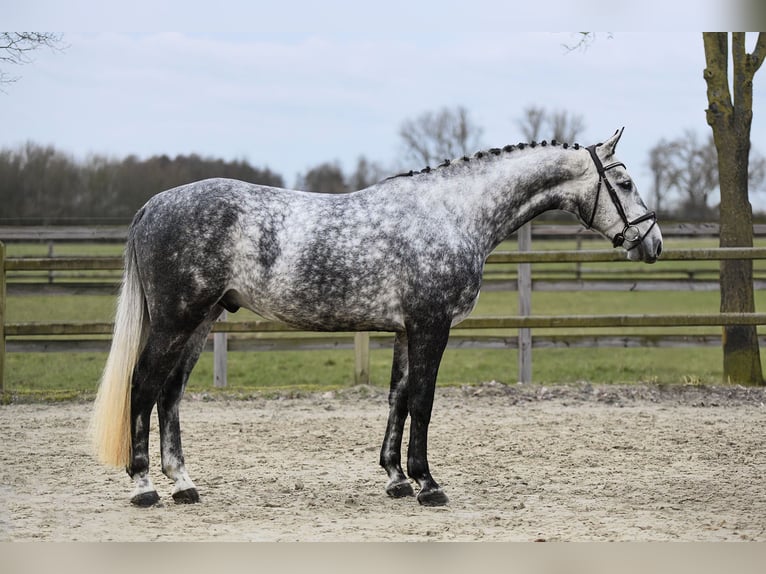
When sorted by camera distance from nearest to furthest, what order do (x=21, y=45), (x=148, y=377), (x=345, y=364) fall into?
1. (x=148, y=377)
2. (x=21, y=45)
3. (x=345, y=364)

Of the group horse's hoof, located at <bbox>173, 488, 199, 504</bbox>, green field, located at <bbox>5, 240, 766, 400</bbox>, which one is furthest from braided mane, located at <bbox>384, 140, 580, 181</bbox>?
green field, located at <bbox>5, 240, 766, 400</bbox>

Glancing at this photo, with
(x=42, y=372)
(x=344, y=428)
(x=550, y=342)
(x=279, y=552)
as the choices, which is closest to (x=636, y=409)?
(x=550, y=342)

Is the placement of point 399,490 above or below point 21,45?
below

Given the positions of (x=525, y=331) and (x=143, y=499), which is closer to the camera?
(x=143, y=499)

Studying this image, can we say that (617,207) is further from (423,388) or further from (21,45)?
(21,45)

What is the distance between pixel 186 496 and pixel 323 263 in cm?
134

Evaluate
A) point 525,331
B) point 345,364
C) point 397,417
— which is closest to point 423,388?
point 397,417

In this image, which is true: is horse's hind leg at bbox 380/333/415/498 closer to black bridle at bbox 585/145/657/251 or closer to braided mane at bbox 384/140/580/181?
braided mane at bbox 384/140/580/181

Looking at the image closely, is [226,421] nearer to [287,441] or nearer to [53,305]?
[287,441]

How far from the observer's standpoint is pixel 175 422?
4227 mm

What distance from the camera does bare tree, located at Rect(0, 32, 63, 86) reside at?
5.23 m

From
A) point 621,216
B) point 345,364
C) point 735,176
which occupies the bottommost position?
point 345,364

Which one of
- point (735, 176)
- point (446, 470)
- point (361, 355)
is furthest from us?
point (735, 176)

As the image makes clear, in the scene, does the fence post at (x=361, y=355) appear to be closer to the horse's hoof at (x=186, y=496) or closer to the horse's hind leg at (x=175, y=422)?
the horse's hind leg at (x=175, y=422)
